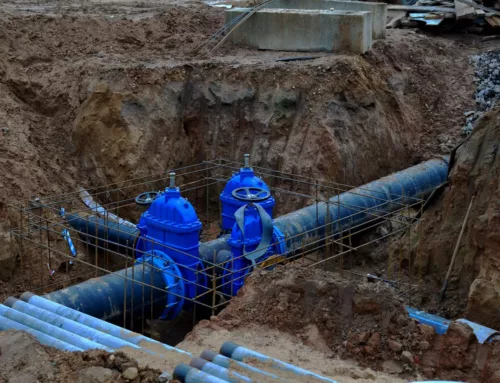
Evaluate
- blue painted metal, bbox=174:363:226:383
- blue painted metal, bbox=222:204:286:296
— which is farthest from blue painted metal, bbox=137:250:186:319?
blue painted metal, bbox=174:363:226:383

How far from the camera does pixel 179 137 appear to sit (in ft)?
51.9

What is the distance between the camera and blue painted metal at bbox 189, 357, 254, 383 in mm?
6930

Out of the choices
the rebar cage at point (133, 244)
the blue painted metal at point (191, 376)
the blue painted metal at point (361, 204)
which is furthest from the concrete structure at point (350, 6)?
the blue painted metal at point (191, 376)

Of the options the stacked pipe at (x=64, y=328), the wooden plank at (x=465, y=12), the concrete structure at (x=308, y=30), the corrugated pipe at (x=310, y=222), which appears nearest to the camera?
the stacked pipe at (x=64, y=328)

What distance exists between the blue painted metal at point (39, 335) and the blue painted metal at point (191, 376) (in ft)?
3.79

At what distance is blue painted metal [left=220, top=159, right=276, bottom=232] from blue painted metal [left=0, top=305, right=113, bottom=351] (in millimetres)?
4275

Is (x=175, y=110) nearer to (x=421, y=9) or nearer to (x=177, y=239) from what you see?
(x=177, y=239)

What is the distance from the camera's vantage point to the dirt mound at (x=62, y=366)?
6965 millimetres

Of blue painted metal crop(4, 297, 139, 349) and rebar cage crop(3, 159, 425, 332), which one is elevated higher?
blue painted metal crop(4, 297, 139, 349)

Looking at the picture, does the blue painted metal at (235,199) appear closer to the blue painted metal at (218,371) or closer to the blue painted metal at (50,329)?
the blue painted metal at (50,329)

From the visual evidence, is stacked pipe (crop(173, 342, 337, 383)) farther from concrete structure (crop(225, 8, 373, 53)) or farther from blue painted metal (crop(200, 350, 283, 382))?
concrete structure (crop(225, 8, 373, 53))

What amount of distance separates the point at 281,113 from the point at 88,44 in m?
4.23

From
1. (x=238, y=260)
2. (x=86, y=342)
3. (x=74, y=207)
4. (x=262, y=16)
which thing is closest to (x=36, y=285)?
(x=74, y=207)

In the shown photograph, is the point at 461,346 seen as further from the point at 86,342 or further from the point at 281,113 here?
the point at 281,113
